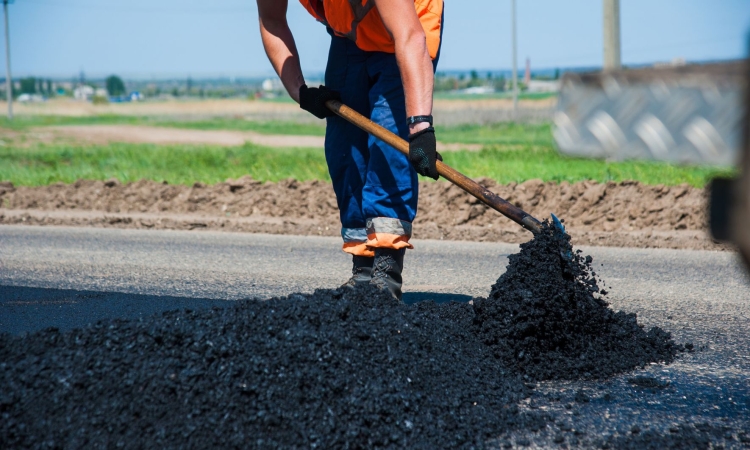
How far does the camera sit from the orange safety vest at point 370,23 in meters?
3.60

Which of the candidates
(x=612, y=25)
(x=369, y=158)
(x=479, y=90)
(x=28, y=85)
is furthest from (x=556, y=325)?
(x=28, y=85)

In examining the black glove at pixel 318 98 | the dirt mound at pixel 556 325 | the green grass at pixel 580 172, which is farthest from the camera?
the green grass at pixel 580 172

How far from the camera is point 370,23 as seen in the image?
11.9 ft

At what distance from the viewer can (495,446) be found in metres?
2.30

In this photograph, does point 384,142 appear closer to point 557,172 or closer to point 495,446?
point 495,446

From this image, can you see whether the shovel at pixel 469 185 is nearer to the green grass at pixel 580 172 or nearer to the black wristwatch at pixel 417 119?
the black wristwatch at pixel 417 119

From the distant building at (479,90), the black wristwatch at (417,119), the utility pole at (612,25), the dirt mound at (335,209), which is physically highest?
the distant building at (479,90)

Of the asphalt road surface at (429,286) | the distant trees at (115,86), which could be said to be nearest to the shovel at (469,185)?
the asphalt road surface at (429,286)

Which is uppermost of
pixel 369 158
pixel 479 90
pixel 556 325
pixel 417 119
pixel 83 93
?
pixel 83 93

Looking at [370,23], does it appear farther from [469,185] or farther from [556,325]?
[556,325]

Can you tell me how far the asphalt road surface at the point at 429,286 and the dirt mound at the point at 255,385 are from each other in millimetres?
379

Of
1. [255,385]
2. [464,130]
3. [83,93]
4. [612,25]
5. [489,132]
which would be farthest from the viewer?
[83,93]

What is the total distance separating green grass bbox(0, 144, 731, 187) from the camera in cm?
955

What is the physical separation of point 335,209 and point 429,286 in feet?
12.4
